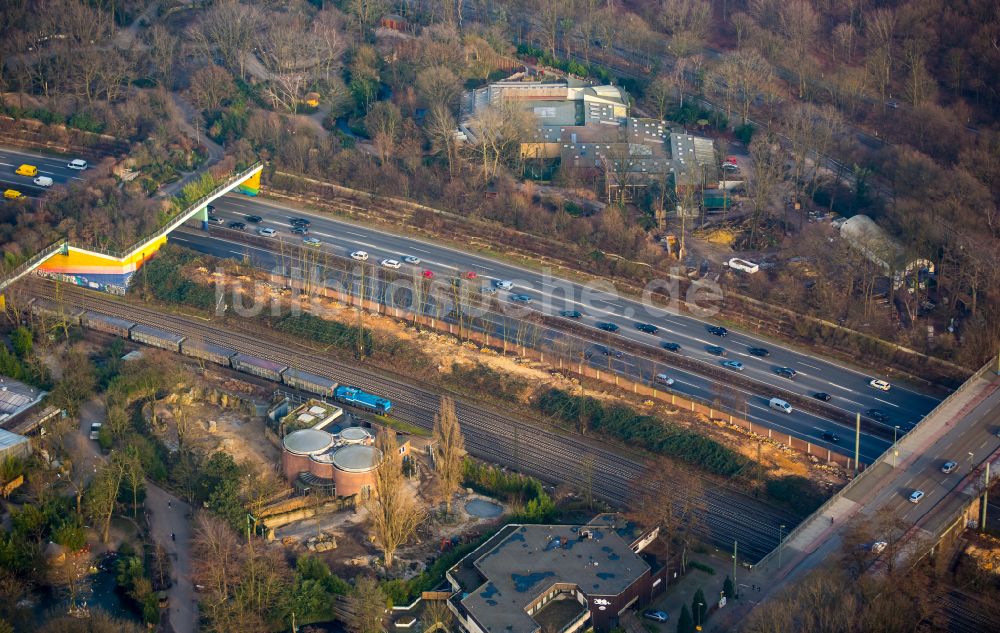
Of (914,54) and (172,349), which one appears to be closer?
(172,349)

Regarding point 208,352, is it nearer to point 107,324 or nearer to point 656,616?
point 107,324

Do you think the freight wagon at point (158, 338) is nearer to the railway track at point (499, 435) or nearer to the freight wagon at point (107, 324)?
the freight wagon at point (107, 324)

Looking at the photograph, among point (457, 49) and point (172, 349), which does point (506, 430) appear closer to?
point (172, 349)

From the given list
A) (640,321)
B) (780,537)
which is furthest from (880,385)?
(780,537)

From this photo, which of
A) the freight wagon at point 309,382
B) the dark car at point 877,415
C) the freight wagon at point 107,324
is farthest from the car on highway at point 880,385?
the freight wagon at point 107,324

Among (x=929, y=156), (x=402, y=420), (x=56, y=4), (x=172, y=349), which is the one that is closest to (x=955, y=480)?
(x=402, y=420)

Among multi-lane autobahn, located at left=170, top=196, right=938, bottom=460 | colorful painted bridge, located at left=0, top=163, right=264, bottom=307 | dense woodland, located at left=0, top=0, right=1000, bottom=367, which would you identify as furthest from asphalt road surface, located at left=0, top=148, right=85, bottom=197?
multi-lane autobahn, located at left=170, top=196, right=938, bottom=460

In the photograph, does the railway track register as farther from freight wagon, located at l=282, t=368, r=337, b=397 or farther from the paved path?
the paved path
